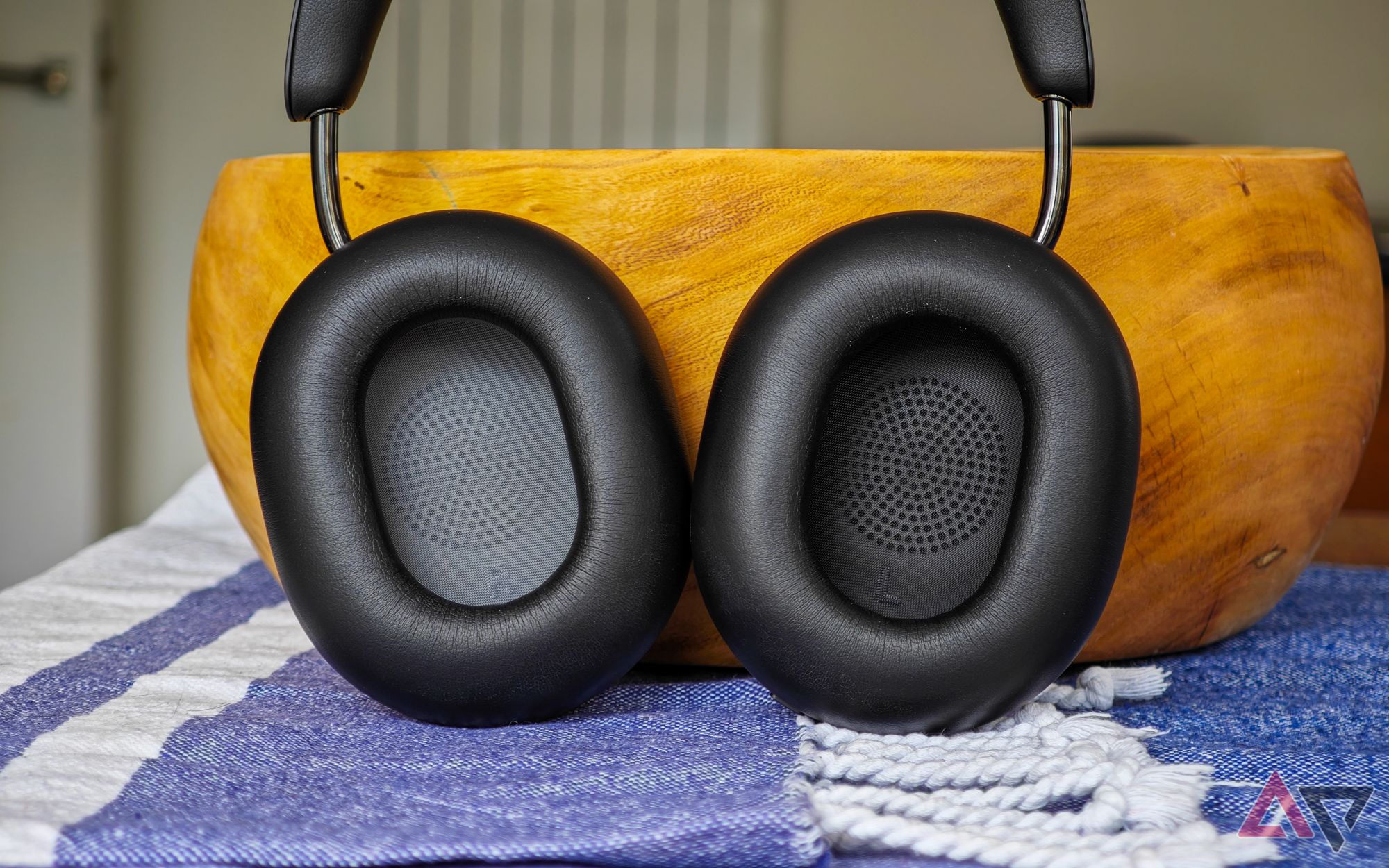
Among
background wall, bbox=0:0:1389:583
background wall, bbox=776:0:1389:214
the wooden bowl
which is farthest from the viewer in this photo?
background wall, bbox=776:0:1389:214

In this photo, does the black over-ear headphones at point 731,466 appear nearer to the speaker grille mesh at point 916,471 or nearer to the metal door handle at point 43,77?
the speaker grille mesh at point 916,471

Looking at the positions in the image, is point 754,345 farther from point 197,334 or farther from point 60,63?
point 60,63

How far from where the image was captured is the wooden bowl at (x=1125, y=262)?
558mm

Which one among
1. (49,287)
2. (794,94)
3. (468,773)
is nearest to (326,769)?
(468,773)

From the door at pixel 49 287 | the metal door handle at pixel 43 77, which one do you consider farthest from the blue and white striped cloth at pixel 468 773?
the metal door handle at pixel 43 77

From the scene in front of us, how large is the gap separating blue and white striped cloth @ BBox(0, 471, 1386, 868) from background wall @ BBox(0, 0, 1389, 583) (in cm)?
136

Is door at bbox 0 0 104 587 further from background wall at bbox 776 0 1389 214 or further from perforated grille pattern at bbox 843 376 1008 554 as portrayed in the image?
perforated grille pattern at bbox 843 376 1008 554

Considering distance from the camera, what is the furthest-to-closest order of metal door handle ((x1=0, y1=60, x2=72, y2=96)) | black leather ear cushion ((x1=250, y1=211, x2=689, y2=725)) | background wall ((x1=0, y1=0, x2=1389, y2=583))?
background wall ((x1=0, y1=0, x2=1389, y2=583))
metal door handle ((x1=0, y1=60, x2=72, y2=96))
black leather ear cushion ((x1=250, y1=211, x2=689, y2=725))

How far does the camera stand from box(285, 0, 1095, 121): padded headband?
1.67 ft

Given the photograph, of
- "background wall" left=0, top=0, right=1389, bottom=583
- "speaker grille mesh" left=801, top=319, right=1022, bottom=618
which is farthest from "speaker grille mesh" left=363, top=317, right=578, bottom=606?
"background wall" left=0, top=0, right=1389, bottom=583

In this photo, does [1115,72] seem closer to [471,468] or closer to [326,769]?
[471,468]

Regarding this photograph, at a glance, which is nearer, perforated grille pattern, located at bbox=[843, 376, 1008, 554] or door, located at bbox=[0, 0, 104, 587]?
perforated grille pattern, located at bbox=[843, 376, 1008, 554]

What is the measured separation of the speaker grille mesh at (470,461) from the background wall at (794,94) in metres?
1.49

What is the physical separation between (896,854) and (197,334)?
503 millimetres
